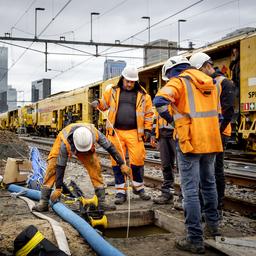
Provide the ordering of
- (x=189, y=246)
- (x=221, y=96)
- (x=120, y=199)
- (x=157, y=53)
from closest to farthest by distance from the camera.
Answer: (x=189, y=246) < (x=221, y=96) < (x=120, y=199) < (x=157, y=53)

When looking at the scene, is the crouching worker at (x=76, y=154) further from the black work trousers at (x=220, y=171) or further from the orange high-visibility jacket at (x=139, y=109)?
the black work trousers at (x=220, y=171)

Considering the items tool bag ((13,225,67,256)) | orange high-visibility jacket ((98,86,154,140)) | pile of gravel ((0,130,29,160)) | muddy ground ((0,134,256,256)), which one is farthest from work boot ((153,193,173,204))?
pile of gravel ((0,130,29,160))

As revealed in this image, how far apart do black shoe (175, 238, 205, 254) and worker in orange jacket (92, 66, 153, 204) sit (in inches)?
86.8

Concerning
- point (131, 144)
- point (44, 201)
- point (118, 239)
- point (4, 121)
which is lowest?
point (118, 239)

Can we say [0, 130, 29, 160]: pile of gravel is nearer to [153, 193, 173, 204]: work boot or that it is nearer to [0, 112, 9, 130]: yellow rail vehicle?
[153, 193, 173, 204]: work boot

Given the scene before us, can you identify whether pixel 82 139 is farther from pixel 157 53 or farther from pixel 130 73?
pixel 157 53

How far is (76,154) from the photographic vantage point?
571cm

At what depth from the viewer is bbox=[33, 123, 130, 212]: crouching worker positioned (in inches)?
214

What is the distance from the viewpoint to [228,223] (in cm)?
518

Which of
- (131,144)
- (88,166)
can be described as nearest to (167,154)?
(131,144)

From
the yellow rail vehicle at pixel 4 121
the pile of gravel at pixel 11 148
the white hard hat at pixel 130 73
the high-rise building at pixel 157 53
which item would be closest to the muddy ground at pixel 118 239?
the white hard hat at pixel 130 73

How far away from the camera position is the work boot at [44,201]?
5.64m

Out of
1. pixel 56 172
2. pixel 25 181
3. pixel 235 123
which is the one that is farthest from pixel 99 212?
pixel 235 123

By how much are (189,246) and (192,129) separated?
1.15 m
